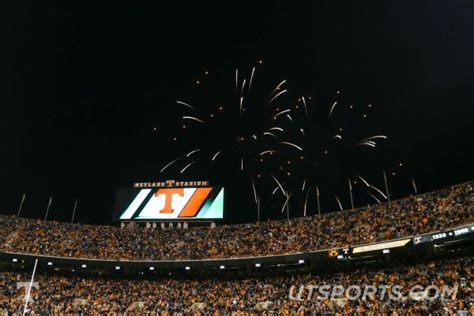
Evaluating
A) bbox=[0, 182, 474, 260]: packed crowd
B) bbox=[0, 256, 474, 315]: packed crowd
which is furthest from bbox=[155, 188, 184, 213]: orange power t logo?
bbox=[0, 256, 474, 315]: packed crowd

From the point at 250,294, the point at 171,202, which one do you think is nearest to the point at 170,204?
the point at 171,202

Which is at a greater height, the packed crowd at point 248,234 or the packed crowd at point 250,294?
the packed crowd at point 248,234

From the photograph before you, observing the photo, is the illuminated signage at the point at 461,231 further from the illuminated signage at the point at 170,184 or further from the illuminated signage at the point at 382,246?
the illuminated signage at the point at 170,184

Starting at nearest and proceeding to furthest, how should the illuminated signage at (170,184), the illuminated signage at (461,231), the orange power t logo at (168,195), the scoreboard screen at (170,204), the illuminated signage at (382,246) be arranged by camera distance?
1. the illuminated signage at (461,231)
2. the illuminated signage at (382,246)
3. the scoreboard screen at (170,204)
4. the orange power t logo at (168,195)
5. the illuminated signage at (170,184)

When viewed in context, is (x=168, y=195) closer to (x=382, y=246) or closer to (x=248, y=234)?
(x=248, y=234)

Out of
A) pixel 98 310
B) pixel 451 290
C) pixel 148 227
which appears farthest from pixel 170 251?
pixel 451 290

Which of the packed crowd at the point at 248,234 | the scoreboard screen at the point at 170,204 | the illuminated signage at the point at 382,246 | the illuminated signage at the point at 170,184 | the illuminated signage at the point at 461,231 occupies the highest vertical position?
the illuminated signage at the point at 170,184

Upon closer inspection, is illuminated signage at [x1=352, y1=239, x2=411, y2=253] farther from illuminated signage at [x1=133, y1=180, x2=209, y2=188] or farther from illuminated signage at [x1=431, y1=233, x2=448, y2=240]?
illuminated signage at [x1=133, y1=180, x2=209, y2=188]

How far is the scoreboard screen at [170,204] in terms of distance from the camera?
51.3 meters

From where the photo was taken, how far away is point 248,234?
48.6 meters

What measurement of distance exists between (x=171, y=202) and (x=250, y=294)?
17543 mm

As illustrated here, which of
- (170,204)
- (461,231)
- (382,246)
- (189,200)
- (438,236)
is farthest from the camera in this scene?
(170,204)

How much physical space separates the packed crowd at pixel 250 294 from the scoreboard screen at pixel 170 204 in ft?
28.5

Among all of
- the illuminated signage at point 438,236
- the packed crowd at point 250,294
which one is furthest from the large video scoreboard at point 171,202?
the illuminated signage at point 438,236
